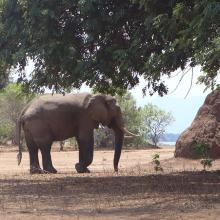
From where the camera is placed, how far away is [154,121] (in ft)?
154

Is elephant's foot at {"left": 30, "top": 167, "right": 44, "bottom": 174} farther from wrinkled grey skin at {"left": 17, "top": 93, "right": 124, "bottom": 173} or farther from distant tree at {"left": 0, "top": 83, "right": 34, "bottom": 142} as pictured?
distant tree at {"left": 0, "top": 83, "right": 34, "bottom": 142}

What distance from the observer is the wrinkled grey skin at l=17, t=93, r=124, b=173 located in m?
18.8

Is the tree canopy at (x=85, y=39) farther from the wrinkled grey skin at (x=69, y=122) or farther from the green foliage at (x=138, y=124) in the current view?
the green foliage at (x=138, y=124)

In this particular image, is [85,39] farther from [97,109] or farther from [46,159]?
[46,159]

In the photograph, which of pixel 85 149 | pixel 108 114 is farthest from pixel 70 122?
pixel 108 114

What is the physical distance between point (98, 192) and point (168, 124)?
1413 inches

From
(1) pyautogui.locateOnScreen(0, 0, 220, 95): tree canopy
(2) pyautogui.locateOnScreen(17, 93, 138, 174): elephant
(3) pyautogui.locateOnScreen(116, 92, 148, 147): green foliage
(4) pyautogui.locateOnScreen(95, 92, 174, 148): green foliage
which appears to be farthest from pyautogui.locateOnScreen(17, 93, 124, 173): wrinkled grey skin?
(3) pyautogui.locateOnScreen(116, 92, 148, 147): green foliage

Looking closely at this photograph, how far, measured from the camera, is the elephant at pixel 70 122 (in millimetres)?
18844

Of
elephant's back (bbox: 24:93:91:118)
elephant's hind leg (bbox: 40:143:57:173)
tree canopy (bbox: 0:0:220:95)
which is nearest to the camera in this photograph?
tree canopy (bbox: 0:0:220:95)

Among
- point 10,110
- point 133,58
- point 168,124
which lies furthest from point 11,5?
point 168,124

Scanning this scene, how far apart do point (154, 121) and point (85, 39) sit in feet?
110

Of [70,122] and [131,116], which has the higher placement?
[131,116]

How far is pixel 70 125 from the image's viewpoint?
19375 millimetres

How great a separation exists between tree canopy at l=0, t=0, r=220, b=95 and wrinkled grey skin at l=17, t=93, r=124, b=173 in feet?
13.1
